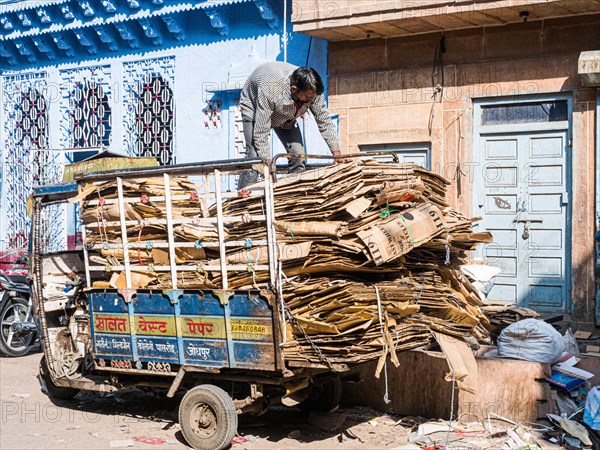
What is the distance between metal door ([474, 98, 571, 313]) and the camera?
10.1 metres

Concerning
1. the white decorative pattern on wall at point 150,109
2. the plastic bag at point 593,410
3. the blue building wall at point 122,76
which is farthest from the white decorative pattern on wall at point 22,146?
the plastic bag at point 593,410

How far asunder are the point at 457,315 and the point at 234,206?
6.27 ft

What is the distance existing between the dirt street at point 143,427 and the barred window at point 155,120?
589cm

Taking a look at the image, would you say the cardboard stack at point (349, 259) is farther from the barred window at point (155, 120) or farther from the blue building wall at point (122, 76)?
the barred window at point (155, 120)

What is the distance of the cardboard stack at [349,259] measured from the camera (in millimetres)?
5906

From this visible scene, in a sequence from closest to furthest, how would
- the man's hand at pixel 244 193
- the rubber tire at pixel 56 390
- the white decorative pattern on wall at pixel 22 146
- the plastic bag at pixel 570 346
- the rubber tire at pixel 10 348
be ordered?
the man's hand at pixel 244 193 < the plastic bag at pixel 570 346 < the rubber tire at pixel 56 390 < the rubber tire at pixel 10 348 < the white decorative pattern on wall at pixel 22 146

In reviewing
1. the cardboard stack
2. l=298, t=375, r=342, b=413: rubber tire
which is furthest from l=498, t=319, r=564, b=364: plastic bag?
l=298, t=375, r=342, b=413: rubber tire

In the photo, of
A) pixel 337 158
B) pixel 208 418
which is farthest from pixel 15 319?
pixel 337 158

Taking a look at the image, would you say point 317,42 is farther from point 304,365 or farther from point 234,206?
point 304,365

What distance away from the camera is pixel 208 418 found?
20.9ft

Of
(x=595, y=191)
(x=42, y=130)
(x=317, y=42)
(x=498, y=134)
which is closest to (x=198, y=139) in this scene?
(x=317, y=42)

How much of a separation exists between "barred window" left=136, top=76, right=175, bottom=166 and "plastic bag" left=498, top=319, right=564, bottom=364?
291 inches

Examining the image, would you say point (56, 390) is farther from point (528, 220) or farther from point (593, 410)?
point (528, 220)

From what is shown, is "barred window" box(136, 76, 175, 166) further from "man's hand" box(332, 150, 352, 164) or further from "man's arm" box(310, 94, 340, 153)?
"man's hand" box(332, 150, 352, 164)
